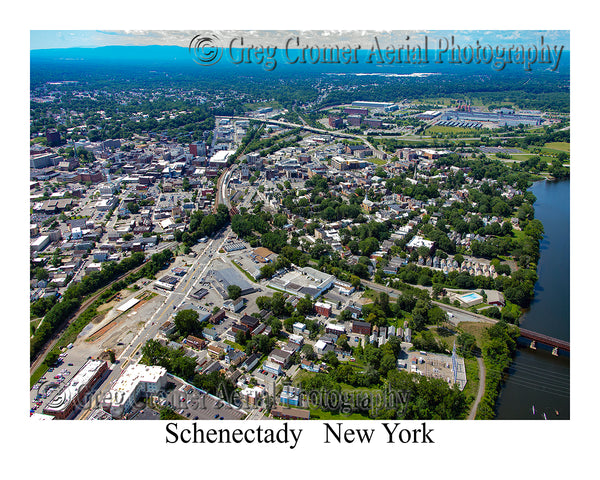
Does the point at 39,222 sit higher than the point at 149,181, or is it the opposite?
the point at 149,181

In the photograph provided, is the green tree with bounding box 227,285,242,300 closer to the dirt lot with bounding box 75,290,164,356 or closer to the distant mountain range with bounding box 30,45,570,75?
the dirt lot with bounding box 75,290,164,356

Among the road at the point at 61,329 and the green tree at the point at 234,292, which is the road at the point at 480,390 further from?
the road at the point at 61,329

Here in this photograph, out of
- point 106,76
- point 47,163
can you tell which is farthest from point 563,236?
point 106,76

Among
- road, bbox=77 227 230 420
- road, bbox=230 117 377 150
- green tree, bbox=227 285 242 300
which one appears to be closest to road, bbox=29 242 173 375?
road, bbox=77 227 230 420

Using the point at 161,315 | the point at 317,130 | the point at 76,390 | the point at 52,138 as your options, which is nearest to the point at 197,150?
the point at 52,138

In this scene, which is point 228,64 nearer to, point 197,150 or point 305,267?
point 197,150

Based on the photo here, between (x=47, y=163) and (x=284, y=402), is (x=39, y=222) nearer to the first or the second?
(x=47, y=163)
